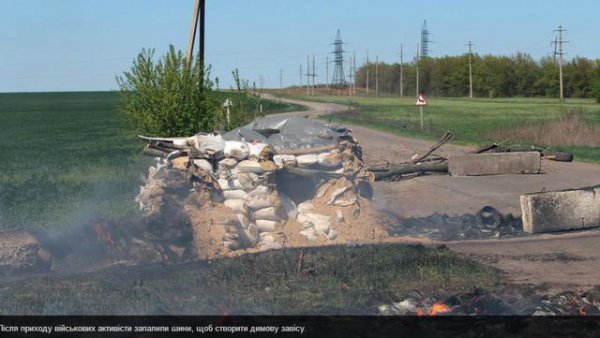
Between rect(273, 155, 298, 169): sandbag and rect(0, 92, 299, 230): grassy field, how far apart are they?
8.12ft

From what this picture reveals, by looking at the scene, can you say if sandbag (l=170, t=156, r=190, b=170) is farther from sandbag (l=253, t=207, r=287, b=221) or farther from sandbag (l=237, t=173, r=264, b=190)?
sandbag (l=253, t=207, r=287, b=221)

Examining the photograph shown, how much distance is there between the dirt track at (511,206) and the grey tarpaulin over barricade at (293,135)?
2.05 meters

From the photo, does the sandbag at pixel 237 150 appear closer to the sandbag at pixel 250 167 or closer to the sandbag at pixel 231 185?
the sandbag at pixel 250 167

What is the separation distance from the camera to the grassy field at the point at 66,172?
12508 millimetres

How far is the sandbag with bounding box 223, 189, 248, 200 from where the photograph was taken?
393 inches

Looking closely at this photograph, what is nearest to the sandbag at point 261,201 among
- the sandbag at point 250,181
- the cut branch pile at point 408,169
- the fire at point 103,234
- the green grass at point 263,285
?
the sandbag at point 250,181

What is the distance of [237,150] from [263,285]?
3040 millimetres

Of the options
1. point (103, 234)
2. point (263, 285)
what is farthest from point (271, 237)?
point (263, 285)

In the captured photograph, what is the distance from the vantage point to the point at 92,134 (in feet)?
129

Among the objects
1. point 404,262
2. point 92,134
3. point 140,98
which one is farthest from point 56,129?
point 404,262

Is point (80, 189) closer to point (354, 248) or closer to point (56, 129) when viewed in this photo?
point (354, 248)

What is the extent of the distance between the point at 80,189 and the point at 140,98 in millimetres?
2882

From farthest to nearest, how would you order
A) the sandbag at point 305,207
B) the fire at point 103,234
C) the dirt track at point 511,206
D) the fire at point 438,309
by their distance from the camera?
the sandbag at point 305,207
the fire at point 103,234
the dirt track at point 511,206
the fire at point 438,309

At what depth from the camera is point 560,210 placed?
1053 centimetres
